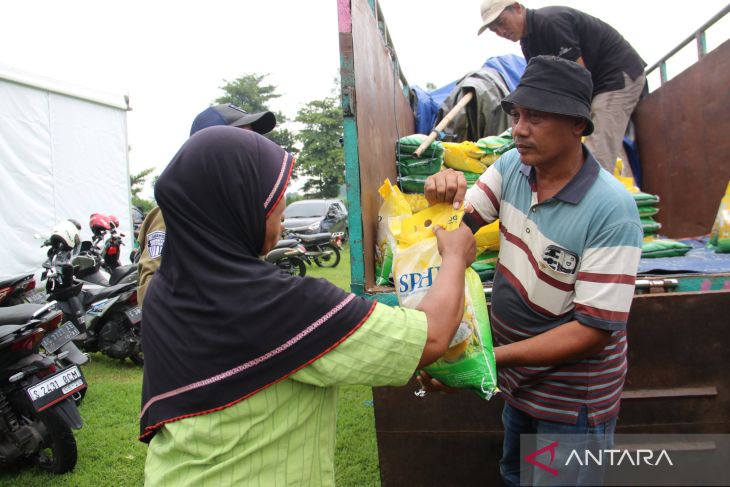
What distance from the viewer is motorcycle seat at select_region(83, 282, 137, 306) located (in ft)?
16.4

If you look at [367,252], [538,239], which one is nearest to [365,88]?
[367,252]

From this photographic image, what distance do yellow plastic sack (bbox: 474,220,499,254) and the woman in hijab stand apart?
127cm

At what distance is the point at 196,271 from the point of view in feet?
3.42

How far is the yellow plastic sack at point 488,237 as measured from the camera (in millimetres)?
2338

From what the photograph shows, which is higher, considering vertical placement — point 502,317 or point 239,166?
point 239,166

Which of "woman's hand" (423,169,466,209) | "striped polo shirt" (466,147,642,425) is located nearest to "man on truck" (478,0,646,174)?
"striped polo shirt" (466,147,642,425)

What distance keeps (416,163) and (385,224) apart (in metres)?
0.83

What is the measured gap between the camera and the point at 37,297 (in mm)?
4598

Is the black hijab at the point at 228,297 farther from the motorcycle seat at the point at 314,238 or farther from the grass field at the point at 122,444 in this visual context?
the motorcycle seat at the point at 314,238

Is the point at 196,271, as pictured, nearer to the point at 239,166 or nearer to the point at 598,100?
the point at 239,166

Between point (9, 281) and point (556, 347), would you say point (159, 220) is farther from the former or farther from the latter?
point (9, 281)

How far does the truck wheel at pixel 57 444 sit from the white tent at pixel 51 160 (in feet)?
18.2

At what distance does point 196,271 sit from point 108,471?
9.11 ft

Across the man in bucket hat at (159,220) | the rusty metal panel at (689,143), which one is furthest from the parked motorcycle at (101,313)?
the rusty metal panel at (689,143)
